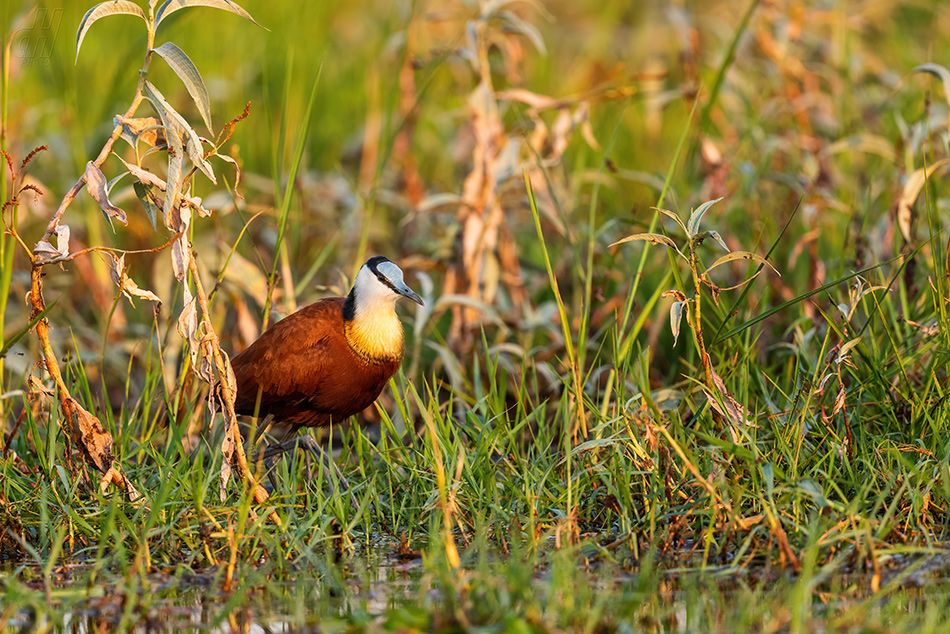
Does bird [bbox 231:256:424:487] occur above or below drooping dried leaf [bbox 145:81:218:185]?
below

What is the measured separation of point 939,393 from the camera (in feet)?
11.0

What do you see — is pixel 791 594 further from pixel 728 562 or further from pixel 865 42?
pixel 865 42

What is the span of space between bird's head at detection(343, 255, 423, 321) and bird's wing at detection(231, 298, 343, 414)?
0.31 feet

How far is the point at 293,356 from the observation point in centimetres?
377

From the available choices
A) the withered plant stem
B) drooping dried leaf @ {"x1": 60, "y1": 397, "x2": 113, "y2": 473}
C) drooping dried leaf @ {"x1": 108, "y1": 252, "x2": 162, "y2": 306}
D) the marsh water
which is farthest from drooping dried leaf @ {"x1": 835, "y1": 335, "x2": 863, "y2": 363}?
drooping dried leaf @ {"x1": 60, "y1": 397, "x2": 113, "y2": 473}

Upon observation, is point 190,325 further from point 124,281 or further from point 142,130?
point 142,130

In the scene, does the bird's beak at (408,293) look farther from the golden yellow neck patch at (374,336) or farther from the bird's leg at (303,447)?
the bird's leg at (303,447)

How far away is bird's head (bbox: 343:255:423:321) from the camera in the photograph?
3799 millimetres

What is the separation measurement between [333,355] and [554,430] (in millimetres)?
867

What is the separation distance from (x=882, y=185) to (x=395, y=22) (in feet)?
12.2

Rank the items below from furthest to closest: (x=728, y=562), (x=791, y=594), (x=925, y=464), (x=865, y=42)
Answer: (x=865, y=42) → (x=925, y=464) → (x=728, y=562) → (x=791, y=594)

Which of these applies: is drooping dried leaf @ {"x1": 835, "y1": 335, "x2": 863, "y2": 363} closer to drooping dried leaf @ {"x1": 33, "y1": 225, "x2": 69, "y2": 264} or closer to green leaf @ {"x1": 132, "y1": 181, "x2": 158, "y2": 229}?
green leaf @ {"x1": 132, "y1": 181, "x2": 158, "y2": 229}

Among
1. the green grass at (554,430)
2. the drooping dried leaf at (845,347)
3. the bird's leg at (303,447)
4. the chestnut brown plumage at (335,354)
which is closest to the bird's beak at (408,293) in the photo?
the chestnut brown plumage at (335,354)

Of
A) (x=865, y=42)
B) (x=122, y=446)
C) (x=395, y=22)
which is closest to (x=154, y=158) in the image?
(x=395, y=22)
